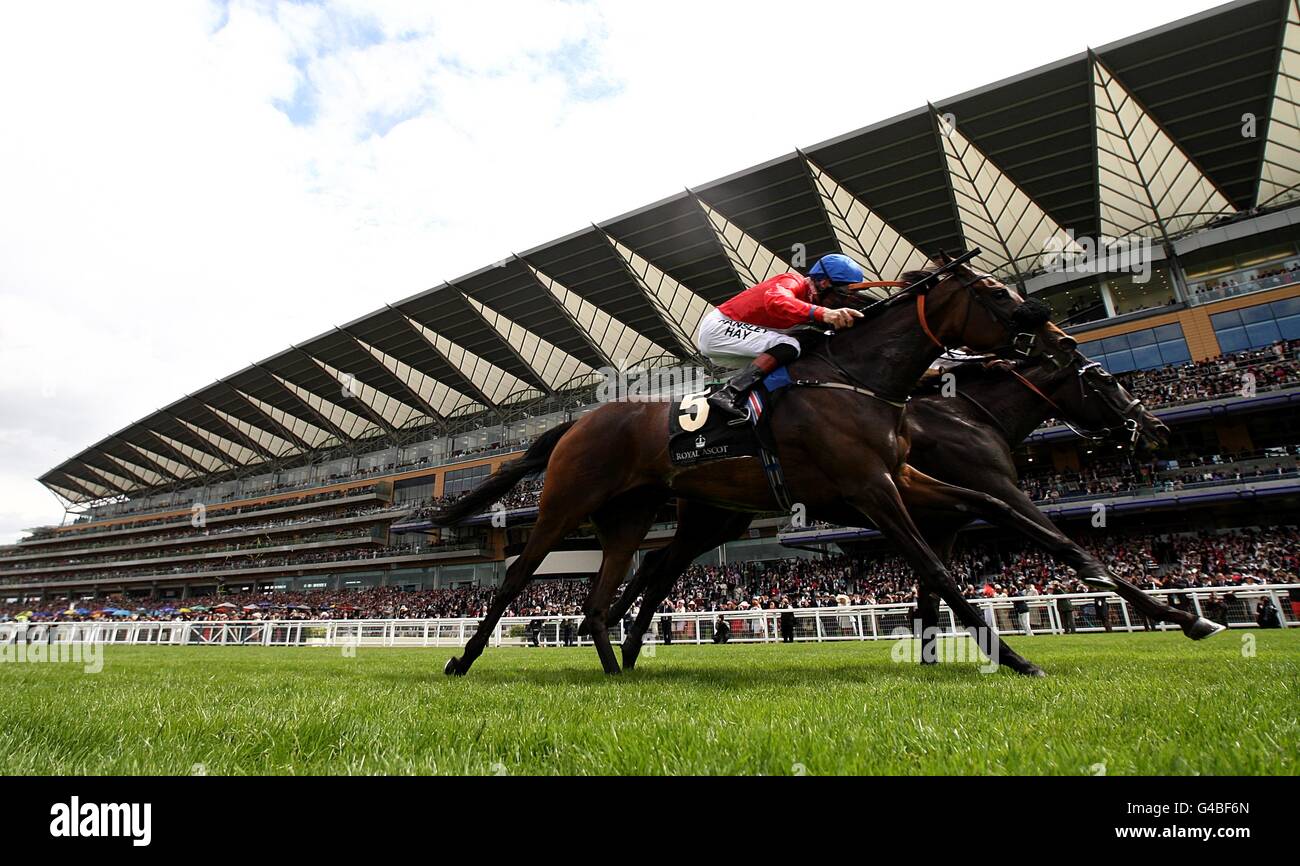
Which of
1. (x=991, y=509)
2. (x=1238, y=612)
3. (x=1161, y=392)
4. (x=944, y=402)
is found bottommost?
(x=1238, y=612)

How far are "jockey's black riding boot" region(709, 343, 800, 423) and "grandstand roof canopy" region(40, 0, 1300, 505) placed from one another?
95.2 feet

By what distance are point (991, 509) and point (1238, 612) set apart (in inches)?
560

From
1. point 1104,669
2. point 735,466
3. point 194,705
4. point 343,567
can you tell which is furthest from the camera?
point 343,567

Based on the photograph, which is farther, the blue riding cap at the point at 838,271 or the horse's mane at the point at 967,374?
the horse's mane at the point at 967,374

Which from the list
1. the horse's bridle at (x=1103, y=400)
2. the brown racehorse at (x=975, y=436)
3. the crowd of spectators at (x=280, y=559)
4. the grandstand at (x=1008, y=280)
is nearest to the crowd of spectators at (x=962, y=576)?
the grandstand at (x=1008, y=280)

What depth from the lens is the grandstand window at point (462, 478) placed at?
54094mm

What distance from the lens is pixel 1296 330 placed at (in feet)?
97.9

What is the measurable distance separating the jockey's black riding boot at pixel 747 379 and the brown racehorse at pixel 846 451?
13cm

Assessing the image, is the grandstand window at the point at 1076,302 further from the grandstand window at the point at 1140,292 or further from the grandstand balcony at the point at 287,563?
the grandstand balcony at the point at 287,563

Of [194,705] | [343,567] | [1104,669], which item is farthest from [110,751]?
[343,567]

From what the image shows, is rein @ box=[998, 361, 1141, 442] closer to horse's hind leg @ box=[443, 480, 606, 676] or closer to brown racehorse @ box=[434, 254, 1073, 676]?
brown racehorse @ box=[434, 254, 1073, 676]

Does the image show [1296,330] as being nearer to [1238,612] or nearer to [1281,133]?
[1281,133]

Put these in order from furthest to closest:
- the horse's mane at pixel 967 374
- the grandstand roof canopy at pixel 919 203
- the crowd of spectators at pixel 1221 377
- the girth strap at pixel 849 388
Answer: the crowd of spectators at pixel 1221 377 < the grandstand roof canopy at pixel 919 203 < the horse's mane at pixel 967 374 < the girth strap at pixel 849 388

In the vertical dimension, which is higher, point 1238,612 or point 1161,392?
point 1161,392
